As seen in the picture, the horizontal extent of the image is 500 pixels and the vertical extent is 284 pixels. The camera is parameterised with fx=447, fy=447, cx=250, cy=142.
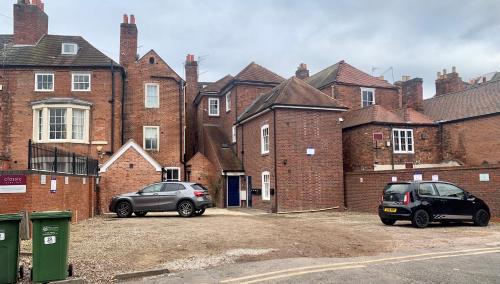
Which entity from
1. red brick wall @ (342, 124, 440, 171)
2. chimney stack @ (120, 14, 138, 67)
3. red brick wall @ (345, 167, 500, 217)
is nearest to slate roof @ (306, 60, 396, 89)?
red brick wall @ (342, 124, 440, 171)

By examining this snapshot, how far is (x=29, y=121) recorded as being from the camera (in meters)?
27.5

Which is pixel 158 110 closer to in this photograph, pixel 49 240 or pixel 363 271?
pixel 49 240

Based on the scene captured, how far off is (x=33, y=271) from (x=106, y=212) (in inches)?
678

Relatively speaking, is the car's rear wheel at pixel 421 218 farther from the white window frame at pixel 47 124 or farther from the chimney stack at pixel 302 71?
the chimney stack at pixel 302 71

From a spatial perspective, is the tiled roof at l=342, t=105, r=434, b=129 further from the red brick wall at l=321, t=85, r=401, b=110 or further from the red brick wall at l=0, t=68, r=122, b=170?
the red brick wall at l=0, t=68, r=122, b=170

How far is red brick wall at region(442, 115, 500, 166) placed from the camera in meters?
26.8

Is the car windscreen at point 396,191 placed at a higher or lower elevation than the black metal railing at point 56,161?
lower

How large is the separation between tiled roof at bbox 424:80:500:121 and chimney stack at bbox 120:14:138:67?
20893 mm

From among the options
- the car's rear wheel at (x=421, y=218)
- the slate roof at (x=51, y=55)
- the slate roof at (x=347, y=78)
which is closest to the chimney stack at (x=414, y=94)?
the slate roof at (x=347, y=78)

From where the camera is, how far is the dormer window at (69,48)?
29.4m

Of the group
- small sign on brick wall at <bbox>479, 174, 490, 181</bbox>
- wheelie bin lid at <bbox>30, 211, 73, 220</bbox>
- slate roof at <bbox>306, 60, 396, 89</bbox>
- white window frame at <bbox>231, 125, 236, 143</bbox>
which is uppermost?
slate roof at <bbox>306, 60, 396, 89</bbox>

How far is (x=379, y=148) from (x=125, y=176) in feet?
47.7

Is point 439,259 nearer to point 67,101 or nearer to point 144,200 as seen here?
point 144,200

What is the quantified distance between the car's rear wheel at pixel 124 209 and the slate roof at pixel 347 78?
1682 centimetres
